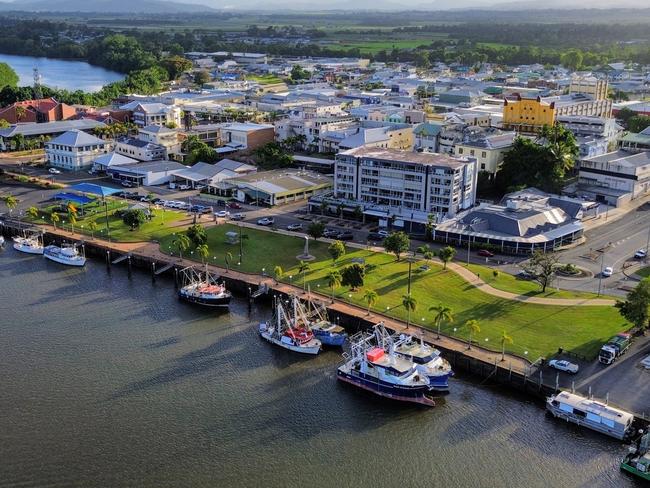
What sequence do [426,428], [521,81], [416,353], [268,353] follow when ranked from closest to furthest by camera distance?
[426,428] → [416,353] → [268,353] → [521,81]

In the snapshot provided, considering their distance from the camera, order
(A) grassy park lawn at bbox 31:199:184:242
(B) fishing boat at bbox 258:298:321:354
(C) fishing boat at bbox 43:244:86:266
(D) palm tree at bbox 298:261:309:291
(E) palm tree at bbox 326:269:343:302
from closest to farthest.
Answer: (B) fishing boat at bbox 258:298:321:354 < (E) palm tree at bbox 326:269:343:302 < (D) palm tree at bbox 298:261:309:291 < (C) fishing boat at bbox 43:244:86:266 < (A) grassy park lawn at bbox 31:199:184:242

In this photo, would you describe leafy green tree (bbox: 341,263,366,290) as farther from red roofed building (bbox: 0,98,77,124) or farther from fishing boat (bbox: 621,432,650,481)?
red roofed building (bbox: 0,98,77,124)

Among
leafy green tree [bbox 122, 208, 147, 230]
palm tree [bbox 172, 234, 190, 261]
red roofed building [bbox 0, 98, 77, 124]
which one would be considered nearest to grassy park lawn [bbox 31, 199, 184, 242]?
leafy green tree [bbox 122, 208, 147, 230]

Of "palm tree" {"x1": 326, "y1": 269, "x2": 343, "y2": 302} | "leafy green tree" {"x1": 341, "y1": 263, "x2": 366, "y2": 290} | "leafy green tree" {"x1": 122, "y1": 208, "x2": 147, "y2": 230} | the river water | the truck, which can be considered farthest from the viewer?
"leafy green tree" {"x1": 122, "y1": 208, "x2": 147, "y2": 230}

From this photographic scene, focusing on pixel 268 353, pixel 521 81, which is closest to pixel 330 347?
pixel 268 353

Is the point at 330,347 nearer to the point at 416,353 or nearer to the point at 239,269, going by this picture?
the point at 416,353
